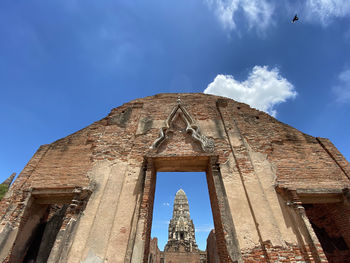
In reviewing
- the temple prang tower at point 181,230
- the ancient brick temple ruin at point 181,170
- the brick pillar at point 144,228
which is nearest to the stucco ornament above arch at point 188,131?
the ancient brick temple ruin at point 181,170

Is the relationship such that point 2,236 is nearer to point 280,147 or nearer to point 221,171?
point 221,171

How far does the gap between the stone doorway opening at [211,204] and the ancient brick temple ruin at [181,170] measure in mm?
25

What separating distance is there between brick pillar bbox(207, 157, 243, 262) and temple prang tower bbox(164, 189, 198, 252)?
24997 millimetres

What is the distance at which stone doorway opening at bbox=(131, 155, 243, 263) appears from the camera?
404 cm

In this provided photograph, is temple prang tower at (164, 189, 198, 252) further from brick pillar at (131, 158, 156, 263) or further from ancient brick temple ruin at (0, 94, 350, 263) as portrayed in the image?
brick pillar at (131, 158, 156, 263)

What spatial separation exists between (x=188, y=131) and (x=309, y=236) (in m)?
→ 4.23

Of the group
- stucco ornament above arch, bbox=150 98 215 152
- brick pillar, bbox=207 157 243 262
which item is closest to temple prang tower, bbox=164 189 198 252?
brick pillar, bbox=207 157 243 262

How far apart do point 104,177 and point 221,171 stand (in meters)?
3.48

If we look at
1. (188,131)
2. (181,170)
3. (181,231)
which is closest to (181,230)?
(181,231)

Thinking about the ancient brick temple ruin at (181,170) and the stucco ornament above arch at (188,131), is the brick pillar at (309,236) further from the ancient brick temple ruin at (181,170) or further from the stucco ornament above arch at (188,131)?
the stucco ornament above arch at (188,131)

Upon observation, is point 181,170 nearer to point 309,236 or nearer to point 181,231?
point 309,236

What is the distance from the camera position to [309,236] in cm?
421

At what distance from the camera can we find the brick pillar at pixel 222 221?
13.0 ft

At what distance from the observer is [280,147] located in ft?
19.9
